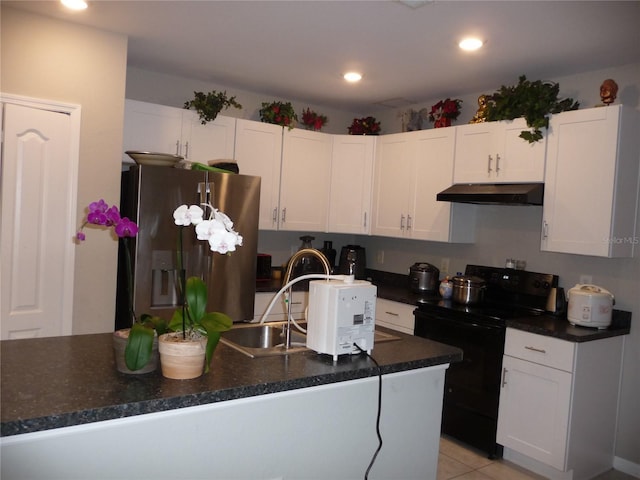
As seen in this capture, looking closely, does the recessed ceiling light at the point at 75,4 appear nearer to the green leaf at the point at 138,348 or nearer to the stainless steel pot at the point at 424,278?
the green leaf at the point at 138,348

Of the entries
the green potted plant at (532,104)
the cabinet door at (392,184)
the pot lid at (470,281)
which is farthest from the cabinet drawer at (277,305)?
the green potted plant at (532,104)

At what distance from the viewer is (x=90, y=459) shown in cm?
136

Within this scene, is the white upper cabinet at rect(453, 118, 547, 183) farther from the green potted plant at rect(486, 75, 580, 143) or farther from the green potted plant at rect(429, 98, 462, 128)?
the green potted plant at rect(429, 98, 462, 128)

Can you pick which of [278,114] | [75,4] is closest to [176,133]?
[278,114]

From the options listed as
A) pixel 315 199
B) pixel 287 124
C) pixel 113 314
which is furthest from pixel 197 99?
pixel 113 314

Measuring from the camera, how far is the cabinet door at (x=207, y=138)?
366cm

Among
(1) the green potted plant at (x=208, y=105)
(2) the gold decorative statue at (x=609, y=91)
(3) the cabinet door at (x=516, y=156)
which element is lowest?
(3) the cabinet door at (x=516, y=156)

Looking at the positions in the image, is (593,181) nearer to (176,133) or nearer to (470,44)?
(470,44)

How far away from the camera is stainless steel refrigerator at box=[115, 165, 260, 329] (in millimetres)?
3059

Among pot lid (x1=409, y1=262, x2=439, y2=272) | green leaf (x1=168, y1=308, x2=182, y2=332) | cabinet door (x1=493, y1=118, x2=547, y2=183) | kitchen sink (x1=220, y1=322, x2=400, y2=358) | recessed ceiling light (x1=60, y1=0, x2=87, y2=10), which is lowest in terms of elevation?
kitchen sink (x1=220, y1=322, x2=400, y2=358)

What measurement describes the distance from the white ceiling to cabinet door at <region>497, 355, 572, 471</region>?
6.03ft

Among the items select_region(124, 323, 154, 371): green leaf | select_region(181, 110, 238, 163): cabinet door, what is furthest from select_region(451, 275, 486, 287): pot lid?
select_region(124, 323, 154, 371): green leaf

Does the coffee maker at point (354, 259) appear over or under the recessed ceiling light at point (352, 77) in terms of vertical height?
under

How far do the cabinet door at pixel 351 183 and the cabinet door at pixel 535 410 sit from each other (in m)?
1.78
